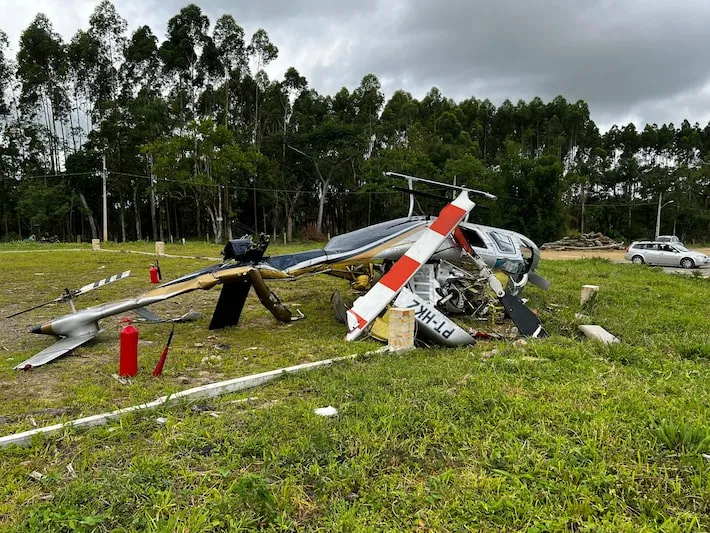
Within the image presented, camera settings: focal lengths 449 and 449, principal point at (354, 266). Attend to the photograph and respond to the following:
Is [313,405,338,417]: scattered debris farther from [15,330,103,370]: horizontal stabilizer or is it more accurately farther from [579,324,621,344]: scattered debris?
[579,324,621,344]: scattered debris

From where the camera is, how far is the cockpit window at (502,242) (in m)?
9.02

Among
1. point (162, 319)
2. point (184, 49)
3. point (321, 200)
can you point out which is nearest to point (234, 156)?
point (321, 200)

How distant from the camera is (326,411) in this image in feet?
13.0

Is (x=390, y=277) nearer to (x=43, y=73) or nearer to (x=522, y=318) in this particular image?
(x=522, y=318)

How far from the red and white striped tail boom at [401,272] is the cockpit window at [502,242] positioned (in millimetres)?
2334

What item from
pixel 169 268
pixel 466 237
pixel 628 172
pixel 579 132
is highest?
pixel 579 132

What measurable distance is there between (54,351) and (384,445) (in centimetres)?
484

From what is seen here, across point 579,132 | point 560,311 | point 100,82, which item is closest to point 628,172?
point 579,132

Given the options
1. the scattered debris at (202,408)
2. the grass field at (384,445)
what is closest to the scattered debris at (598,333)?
the grass field at (384,445)

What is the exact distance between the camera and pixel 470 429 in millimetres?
3570

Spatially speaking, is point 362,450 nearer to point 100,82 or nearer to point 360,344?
point 360,344

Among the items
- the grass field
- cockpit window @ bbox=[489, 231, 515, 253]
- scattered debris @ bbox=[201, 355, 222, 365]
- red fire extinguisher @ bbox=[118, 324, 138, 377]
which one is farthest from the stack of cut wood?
red fire extinguisher @ bbox=[118, 324, 138, 377]

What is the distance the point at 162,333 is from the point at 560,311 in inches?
297

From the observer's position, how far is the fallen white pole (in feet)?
11.4
